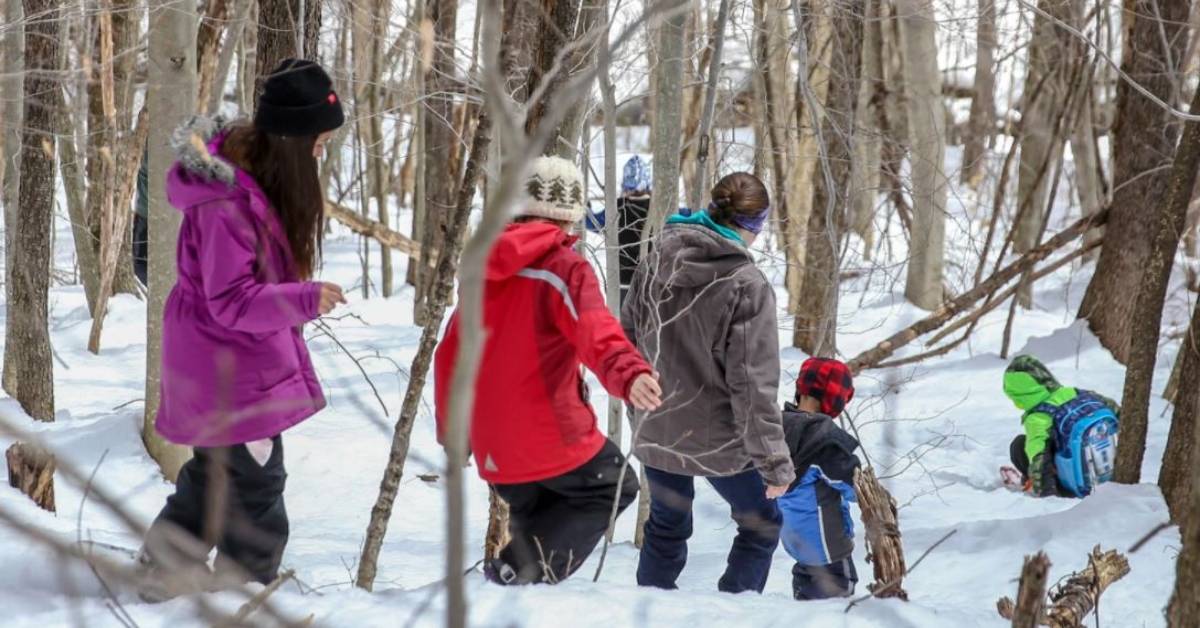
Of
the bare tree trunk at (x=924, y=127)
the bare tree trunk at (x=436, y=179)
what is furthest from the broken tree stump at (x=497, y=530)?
the bare tree trunk at (x=924, y=127)

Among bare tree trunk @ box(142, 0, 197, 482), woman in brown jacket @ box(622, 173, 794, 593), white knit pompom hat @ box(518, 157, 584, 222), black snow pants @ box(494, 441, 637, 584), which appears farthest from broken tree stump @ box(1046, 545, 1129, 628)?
bare tree trunk @ box(142, 0, 197, 482)

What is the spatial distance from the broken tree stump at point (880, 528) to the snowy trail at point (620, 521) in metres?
0.19

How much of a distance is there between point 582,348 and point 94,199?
31.7 ft

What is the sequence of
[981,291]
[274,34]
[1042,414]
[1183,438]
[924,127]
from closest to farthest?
1. [1183,438]
2. [274,34]
3. [1042,414]
4. [981,291]
5. [924,127]

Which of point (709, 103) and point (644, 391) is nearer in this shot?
point (644, 391)

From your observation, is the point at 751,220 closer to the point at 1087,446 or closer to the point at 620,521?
the point at 620,521

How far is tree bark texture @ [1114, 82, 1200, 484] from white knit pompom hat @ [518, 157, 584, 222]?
301 centimetres

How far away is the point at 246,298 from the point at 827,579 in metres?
2.32

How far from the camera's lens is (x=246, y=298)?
8.55ft

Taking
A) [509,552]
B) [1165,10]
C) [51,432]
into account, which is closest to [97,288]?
[51,432]

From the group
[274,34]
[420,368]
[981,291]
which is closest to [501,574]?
[420,368]

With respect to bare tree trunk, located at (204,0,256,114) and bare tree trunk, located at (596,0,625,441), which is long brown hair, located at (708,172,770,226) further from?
bare tree trunk, located at (204,0,256,114)

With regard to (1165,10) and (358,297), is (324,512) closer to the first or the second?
(1165,10)

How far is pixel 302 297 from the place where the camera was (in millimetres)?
2590
